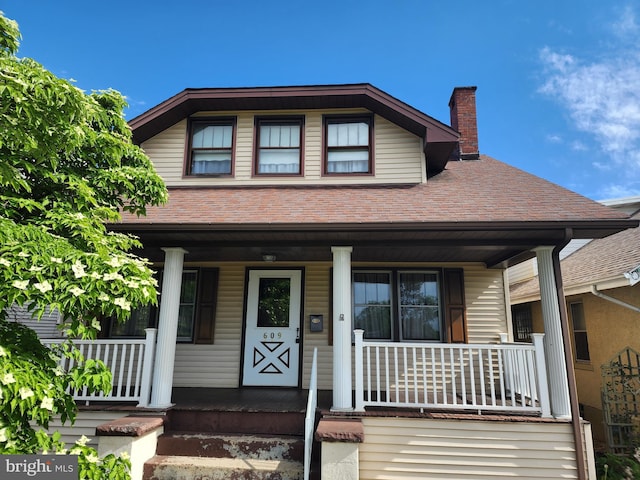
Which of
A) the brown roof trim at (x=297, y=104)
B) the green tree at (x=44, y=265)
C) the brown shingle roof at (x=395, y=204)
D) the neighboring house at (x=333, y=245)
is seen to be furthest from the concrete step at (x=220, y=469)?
the brown roof trim at (x=297, y=104)

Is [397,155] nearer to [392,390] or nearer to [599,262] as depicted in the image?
[392,390]

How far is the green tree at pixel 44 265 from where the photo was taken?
2.52 m

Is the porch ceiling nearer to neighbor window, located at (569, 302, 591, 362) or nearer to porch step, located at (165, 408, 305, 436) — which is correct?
porch step, located at (165, 408, 305, 436)

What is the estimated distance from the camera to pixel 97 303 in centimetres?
288

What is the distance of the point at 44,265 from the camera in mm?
2602

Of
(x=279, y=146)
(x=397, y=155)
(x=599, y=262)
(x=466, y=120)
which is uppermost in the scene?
(x=466, y=120)

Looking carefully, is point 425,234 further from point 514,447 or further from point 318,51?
point 318,51

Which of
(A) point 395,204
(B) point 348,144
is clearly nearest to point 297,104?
(B) point 348,144

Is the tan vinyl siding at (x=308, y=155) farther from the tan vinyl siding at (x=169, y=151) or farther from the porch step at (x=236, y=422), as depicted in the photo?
the porch step at (x=236, y=422)

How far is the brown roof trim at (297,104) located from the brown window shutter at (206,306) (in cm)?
286

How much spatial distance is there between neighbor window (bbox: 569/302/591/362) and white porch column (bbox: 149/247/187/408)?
863 centimetres

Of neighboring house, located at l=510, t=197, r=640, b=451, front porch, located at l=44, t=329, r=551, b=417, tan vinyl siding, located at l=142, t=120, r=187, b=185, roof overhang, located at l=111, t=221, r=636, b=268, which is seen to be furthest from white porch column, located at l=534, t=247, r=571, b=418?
tan vinyl siding, located at l=142, t=120, r=187, b=185

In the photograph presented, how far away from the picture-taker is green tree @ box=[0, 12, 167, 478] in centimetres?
252

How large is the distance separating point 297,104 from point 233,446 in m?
5.59
